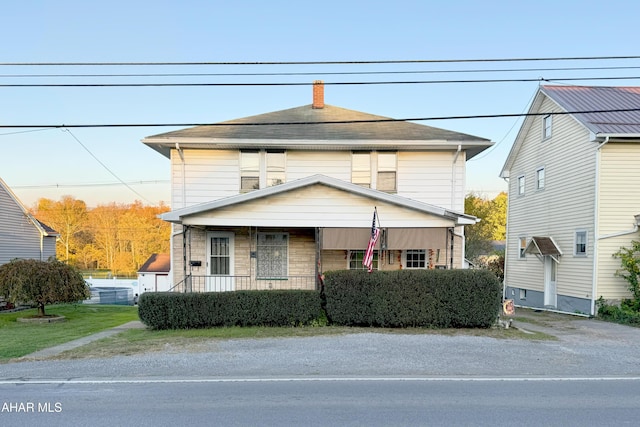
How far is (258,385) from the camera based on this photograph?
19.2 feet

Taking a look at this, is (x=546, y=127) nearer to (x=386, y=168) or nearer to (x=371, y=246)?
(x=386, y=168)

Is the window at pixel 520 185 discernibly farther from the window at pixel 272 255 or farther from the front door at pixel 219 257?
the front door at pixel 219 257

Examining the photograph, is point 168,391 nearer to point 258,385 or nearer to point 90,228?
point 258,385

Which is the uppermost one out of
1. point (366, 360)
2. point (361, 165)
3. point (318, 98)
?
point (318, 98)

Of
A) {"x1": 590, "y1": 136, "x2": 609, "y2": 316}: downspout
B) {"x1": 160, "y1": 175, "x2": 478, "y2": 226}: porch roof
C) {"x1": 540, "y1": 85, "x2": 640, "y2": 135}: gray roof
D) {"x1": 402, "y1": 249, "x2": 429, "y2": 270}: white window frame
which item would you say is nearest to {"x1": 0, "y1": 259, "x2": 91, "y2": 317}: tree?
{"x1": 160, "y1": 175, "x2": 478, "y2": 226}: porch roof

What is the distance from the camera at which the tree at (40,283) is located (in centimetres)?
1323

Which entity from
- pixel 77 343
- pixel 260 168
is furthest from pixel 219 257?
pixel 77 343

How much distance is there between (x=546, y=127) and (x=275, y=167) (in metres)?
12.8

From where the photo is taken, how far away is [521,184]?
20734 millimetres

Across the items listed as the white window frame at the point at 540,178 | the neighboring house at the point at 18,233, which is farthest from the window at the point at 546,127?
the neighboring house at the point at 18,233

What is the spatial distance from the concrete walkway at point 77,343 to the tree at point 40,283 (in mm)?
3302

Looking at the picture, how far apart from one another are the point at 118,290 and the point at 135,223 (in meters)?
21.2

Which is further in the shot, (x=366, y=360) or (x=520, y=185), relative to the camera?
(x=520, y=185)

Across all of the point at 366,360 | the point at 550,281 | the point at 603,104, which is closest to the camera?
the point at 366,360
